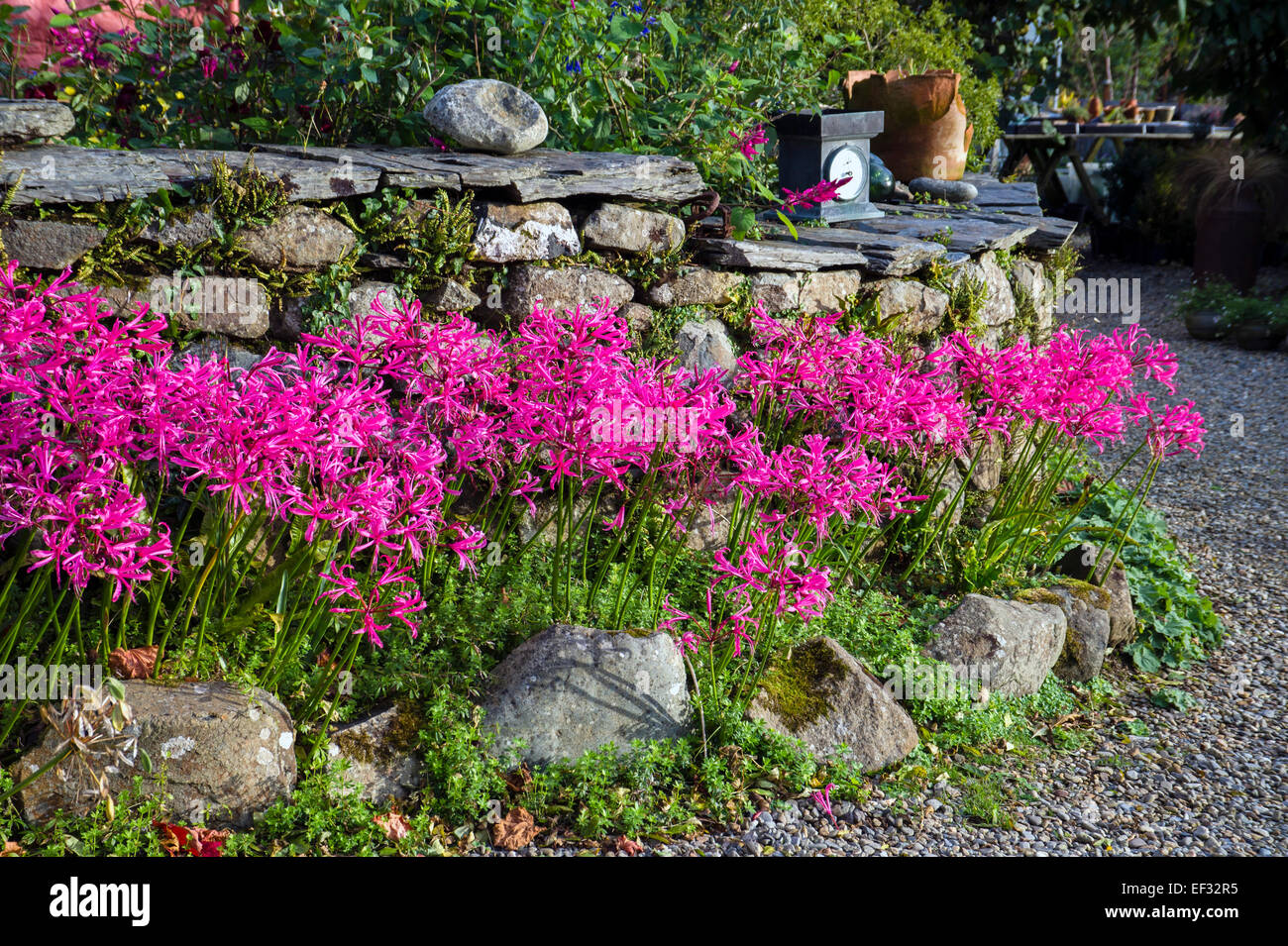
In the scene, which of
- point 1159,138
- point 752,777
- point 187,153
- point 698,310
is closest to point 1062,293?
point 698,310

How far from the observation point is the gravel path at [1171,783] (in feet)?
9.11

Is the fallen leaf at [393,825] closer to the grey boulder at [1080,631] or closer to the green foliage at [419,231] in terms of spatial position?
the green foliage at [419,231]

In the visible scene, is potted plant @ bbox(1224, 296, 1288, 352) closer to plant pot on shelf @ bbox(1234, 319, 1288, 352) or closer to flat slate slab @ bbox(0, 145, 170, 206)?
plant pot on shelf @ bbox(1234, 319, 1288, 352)

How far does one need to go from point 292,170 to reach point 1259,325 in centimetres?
787

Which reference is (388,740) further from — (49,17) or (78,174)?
(49,17)

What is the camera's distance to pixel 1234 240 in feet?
31.9

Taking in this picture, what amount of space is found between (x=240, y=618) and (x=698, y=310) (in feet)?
6.63

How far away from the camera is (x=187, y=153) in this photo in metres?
3.21

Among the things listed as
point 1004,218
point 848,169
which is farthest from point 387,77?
point 1004,218

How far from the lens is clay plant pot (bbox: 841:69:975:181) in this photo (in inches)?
235

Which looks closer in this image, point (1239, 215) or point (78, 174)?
point (78, 174)

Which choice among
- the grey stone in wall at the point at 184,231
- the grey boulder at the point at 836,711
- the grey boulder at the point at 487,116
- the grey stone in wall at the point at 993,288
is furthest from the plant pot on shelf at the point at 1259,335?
the grey stone in wall at the point at 184,231

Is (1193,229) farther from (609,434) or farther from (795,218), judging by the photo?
(609,434)

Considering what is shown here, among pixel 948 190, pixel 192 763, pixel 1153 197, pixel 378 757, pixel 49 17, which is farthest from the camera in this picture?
pixel 1153 197
